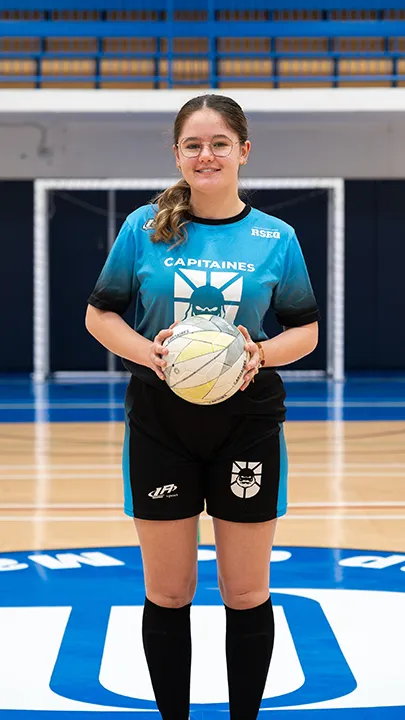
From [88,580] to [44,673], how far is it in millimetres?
1052

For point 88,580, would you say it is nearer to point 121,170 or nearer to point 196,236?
point 196,236

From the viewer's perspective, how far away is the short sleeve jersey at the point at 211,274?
224 cm

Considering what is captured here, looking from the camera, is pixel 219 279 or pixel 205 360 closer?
pixel 205 360

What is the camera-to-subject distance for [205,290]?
2232 millimetres

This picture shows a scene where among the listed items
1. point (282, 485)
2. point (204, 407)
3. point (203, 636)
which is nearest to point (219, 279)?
point (204, 407)

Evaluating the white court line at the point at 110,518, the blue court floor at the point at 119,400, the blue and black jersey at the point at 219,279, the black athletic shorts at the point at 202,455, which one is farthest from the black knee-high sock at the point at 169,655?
the blue court floor at the point at 119,400

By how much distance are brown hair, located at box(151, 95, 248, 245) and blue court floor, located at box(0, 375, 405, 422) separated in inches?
285

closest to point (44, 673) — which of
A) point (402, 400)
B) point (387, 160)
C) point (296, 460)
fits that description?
point (296, 460)

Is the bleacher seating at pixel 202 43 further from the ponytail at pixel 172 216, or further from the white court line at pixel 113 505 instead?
the ponytail at pixel 172 216

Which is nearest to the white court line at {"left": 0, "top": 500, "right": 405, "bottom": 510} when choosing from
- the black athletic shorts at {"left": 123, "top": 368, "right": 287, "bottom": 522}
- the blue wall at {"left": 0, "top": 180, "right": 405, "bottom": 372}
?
the black athletic shorts at {"left": 123, "top": 368, "right": 287, "bottom": 522}

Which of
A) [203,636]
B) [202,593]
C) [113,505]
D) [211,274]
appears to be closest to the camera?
[211,274]

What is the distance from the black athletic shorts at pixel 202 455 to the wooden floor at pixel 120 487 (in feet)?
8.26

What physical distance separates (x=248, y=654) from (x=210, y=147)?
3.66ft

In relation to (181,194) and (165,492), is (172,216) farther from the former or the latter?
(165,492)
